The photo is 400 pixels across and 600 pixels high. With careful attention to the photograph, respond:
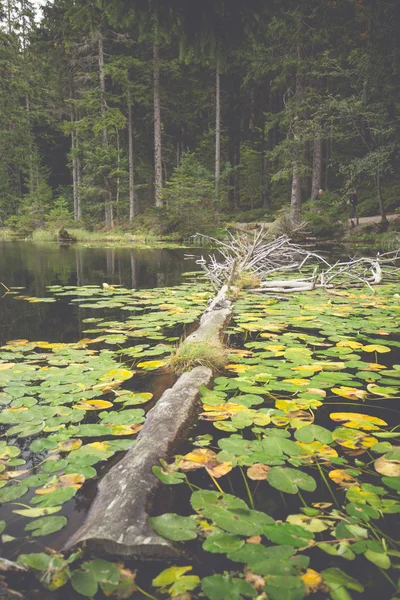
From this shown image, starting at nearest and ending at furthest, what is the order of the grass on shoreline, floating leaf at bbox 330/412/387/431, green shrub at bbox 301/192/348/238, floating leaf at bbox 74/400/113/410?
floating leaf at bbox 330/412/387/431, floating leaf at bbox 74/400/113/410, green shrub at bbox 301/192/348/238, the grass on shoreline

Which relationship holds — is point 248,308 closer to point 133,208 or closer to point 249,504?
point 249,504

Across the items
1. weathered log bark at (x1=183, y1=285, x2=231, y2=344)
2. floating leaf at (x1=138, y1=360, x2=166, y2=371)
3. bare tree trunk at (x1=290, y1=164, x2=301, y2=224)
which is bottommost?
floating leaf at (x1=138, y1=360, x2=166, y2=371)

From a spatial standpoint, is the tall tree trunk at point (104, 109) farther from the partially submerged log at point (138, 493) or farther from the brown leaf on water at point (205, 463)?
the brown leaf on water at point (205, 463)

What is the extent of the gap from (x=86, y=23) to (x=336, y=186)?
21472 millimetres

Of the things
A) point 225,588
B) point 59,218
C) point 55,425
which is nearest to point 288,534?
point 225,588

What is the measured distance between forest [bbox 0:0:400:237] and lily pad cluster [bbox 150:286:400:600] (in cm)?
272

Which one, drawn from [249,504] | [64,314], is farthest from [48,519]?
[64,314]

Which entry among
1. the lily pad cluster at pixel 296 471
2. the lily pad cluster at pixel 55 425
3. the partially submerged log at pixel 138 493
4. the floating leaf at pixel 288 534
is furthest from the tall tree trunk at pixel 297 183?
the floating leaf at pixel 288 534

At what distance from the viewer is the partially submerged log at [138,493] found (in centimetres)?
106

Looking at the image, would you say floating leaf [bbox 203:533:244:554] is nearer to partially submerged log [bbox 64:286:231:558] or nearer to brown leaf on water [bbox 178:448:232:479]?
partially submerged log [bbox 64:286:231:558]

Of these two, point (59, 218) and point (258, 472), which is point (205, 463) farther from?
point (59, 218)

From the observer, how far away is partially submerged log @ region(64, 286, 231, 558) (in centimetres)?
106

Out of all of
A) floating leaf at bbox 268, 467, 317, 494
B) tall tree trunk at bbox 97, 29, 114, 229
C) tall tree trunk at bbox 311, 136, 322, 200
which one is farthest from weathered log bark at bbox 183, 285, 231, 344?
tall tree trunk at bbox 97, 29, 114, 229

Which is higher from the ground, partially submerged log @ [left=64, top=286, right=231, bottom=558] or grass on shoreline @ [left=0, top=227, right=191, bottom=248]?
grass on shoreline @ [left=0, top=227, right=191, bottom=248]
